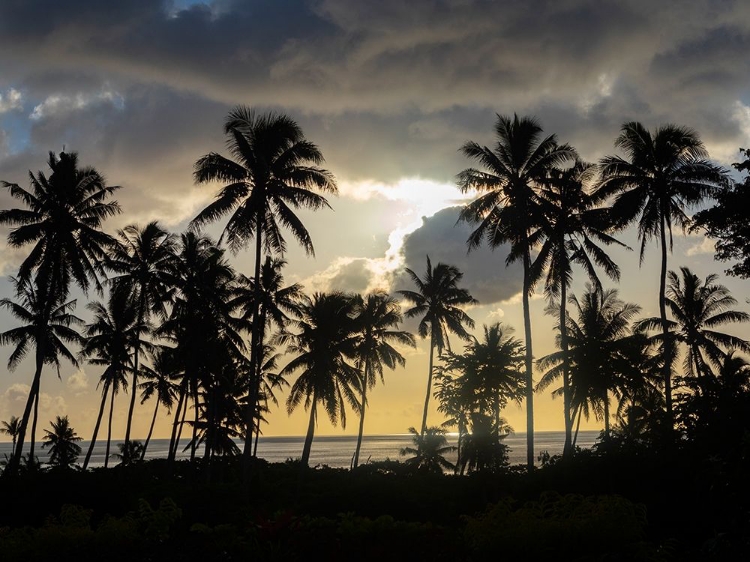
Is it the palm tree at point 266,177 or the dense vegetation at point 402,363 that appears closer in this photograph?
the dense vegetation at point 402,363

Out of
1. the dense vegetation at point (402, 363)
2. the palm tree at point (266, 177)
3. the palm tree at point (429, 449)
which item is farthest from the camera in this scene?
the palm tree at point (429, 449)

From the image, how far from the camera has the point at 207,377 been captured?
132 feet

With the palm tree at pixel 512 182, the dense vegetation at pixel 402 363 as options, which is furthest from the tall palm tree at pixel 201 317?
the palm tree at pixel 512 182

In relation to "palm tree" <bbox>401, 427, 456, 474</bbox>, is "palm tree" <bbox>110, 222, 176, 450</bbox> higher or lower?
higher

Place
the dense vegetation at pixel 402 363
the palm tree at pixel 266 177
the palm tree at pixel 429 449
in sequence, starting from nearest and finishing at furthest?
the dense vegetation at pixel 402 363 → the palm tree at pixel 266 177 → the palm tree at pixel 429 449

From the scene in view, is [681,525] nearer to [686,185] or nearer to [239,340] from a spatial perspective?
[686,185]

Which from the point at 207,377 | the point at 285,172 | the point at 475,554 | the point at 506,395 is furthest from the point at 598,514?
the point at 506,395

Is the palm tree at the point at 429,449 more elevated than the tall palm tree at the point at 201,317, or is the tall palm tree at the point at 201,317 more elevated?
the tall palm tree at the point at 201,317

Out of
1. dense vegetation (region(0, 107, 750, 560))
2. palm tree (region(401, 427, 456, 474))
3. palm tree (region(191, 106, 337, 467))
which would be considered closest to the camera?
dense vegetation (region(0, 107, 750, 560))

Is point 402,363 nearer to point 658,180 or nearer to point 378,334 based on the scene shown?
point 378,334

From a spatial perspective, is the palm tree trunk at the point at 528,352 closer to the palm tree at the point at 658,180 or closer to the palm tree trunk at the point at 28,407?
the palm tree at the point at 658,180

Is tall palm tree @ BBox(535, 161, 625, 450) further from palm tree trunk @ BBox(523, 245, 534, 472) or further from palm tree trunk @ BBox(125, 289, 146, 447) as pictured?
palm tree trunk @ BBox(125, 289, 146, 447)

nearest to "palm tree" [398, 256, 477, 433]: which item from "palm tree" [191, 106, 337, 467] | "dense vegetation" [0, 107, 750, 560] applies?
"dense vegetation" [0, 107, 750, 560]

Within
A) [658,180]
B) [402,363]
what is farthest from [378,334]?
[658,180]
